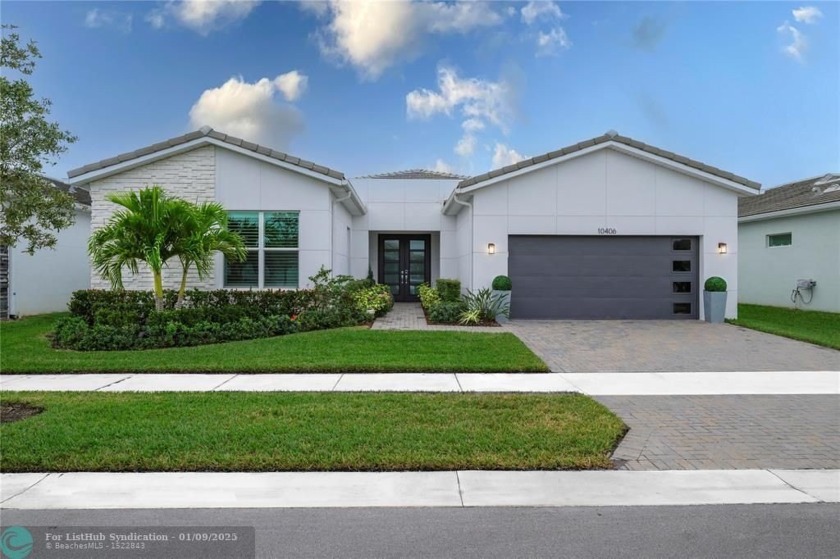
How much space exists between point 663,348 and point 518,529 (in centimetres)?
787

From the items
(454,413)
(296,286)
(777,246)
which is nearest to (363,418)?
(454,413)

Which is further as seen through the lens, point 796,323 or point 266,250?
point 796,323

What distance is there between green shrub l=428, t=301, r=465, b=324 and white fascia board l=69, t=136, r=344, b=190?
402 cm

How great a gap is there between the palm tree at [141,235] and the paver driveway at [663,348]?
770 cm

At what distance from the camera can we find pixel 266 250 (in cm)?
1314

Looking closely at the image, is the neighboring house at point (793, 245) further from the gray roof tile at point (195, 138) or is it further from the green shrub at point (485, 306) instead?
the gray roof tile at point (195, 138)

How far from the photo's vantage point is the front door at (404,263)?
1953cm

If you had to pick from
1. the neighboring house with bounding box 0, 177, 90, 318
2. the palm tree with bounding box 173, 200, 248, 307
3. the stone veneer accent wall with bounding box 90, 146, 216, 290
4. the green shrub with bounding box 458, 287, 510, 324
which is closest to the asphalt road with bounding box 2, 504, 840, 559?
the palm tree with bounding box 173, 200, 248, 307

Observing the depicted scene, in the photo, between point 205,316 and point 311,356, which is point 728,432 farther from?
point 205,316

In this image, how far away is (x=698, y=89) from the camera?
16078 mm

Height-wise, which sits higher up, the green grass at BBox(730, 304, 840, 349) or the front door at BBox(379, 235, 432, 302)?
the front door at BBox(379, 235, 432, 302)

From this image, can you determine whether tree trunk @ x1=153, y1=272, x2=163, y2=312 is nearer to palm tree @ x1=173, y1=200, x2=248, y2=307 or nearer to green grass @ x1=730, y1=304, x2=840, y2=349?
palm tree @ x1=173, y1=200, x2=248, y2=307

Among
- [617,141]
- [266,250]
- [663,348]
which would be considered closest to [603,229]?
[617,141]

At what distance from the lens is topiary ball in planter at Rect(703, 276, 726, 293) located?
1376 centimetres
